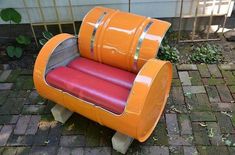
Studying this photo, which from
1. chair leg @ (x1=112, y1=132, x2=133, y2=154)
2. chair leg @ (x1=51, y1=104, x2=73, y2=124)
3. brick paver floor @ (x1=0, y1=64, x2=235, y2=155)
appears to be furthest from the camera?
chair leg @ (x1=51, y1=104, x2=73, y2=124)

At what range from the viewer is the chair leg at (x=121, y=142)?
6.95 feet

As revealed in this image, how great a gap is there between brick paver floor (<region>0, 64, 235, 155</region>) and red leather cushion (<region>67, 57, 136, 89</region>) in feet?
1.71

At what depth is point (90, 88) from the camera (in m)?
2.06

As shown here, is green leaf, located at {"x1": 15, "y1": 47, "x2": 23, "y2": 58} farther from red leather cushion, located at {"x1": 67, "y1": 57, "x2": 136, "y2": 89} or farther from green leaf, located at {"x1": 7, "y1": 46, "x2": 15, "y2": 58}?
red leather cushion, located at {"x1": 67, "y1": 57, "x2": 136, "y2": 89}

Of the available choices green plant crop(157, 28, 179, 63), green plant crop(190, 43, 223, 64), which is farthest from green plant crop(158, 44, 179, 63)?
green plant crop(190, 43, 223, 64)

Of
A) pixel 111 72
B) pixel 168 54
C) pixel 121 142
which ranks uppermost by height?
pixel 111 72

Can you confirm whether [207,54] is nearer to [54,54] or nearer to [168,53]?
[168,53]

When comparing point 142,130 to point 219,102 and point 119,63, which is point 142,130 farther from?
point 219,102

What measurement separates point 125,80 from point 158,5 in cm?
164

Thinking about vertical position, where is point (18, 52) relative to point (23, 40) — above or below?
below

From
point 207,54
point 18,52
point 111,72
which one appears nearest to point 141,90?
point 111,72

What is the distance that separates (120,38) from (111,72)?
324 millimetres

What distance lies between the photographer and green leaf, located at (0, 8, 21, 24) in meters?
3.16

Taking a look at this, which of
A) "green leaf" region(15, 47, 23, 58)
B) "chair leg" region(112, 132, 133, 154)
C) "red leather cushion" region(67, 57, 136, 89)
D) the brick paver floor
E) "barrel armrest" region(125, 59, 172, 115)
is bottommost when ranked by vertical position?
the brick paver floor
